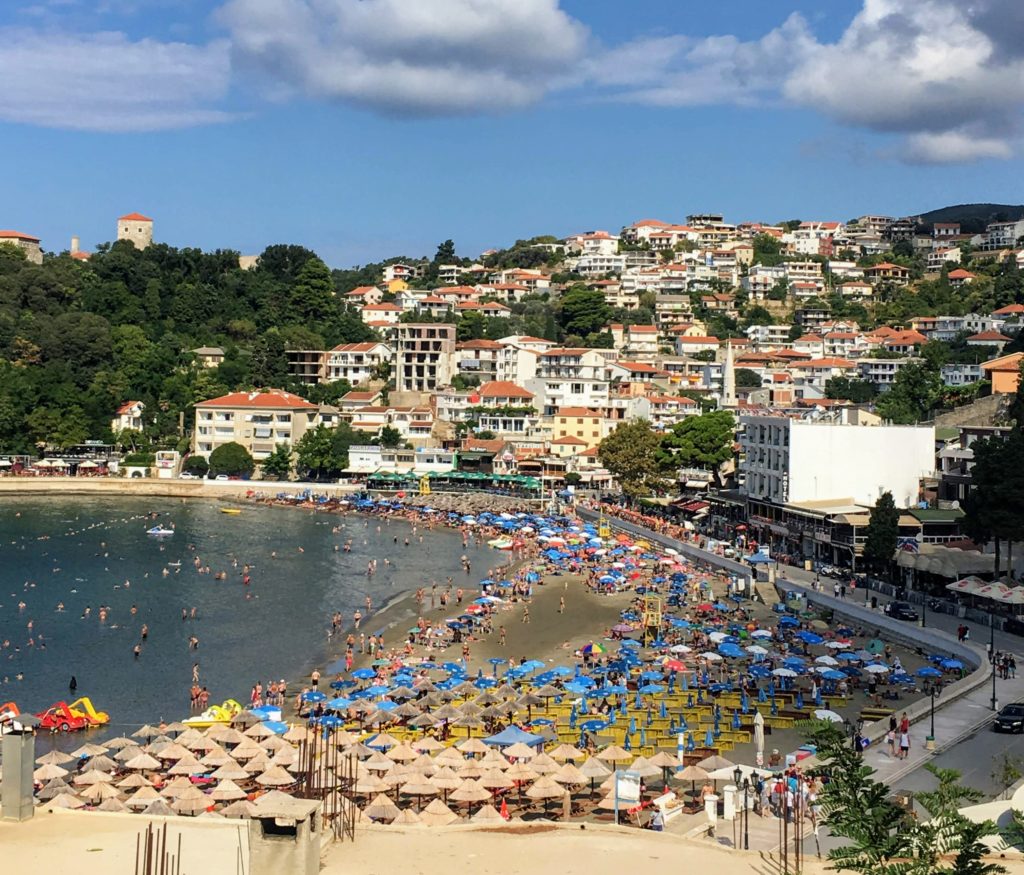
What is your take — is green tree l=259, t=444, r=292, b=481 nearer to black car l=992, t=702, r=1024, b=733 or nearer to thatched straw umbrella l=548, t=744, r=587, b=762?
thatched straw umbrella l=548, t=744, r=587, b=762

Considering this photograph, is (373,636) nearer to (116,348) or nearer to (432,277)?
(116,348)

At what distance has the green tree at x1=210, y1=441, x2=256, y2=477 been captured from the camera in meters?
78.7

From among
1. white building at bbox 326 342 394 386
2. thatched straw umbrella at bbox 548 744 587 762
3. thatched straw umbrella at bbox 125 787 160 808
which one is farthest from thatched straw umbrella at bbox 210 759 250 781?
white building at bbox 326 342 394 386

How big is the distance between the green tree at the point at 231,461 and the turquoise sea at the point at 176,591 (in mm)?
7784

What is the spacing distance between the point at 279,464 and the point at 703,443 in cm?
2891

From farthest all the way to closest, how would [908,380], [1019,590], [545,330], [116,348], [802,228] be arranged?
[802,228]
[545,330]
[116,348]
[908,380]
[1019,590]

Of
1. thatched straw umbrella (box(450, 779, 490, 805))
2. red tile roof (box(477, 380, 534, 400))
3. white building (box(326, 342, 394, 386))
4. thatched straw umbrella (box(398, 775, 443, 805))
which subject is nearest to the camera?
thatched straw umbrella (box(450, 779, 490, 805))

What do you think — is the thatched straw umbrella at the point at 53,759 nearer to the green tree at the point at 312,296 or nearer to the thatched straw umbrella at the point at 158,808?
the thatched straw umbrella at the point at 158,808

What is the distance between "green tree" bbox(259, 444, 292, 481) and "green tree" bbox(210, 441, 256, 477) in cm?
111

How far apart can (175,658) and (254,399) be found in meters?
48.7

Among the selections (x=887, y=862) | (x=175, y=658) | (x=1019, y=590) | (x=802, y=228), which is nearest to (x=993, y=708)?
(x=1019, y=590)

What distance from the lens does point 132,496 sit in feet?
247

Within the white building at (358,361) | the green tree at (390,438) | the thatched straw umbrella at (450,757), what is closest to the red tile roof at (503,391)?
the green tree at (390,438)

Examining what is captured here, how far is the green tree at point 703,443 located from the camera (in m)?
62.1
